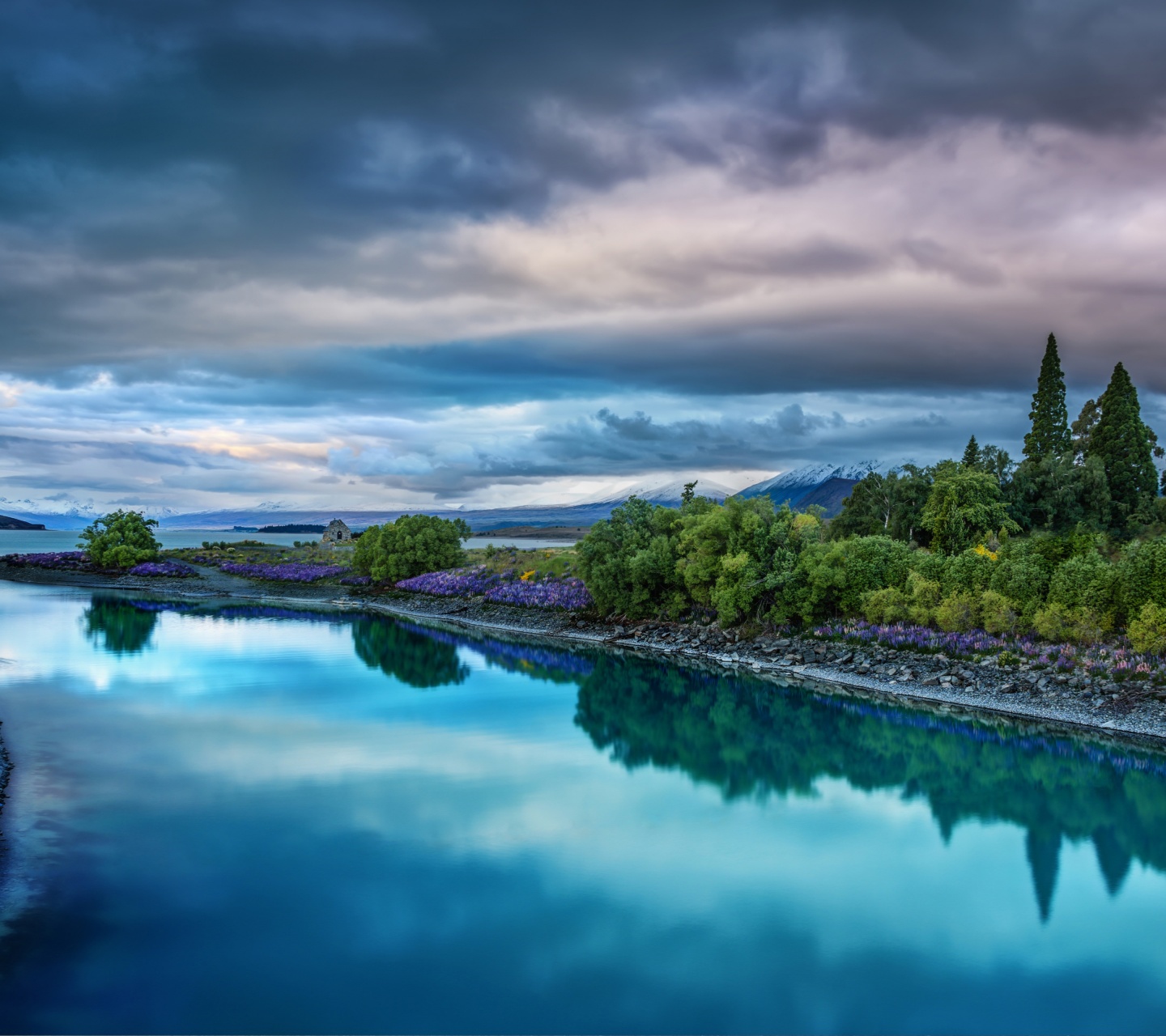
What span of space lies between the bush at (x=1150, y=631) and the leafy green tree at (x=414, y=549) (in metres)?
54.1

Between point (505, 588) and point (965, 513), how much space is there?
30.8 metres

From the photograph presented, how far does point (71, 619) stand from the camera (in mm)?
53875

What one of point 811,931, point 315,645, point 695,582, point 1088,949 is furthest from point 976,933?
point 315,645

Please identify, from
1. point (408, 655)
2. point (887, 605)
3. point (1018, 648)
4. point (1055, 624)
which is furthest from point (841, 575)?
point (408, 655)

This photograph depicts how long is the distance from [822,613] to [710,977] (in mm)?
28283

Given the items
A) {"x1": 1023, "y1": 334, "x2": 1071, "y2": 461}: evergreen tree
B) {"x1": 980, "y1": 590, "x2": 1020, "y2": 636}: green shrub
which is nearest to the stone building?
{"x1": 1023, "y1": 334, "x2": 1071, "y2": 461}: evergreen tree

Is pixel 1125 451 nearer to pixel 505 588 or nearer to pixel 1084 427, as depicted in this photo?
pixel 1084 427

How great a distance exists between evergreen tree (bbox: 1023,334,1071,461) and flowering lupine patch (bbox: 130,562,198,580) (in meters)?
76.6

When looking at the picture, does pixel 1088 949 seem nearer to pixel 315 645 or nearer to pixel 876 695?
pixel 876 695

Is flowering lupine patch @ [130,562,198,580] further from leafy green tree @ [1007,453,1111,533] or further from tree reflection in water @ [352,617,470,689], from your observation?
leafy green tree @ [1007,453,1111,533]

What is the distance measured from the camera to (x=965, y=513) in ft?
147

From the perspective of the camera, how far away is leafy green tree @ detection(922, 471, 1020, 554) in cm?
4469

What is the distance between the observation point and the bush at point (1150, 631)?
25984 millimetres

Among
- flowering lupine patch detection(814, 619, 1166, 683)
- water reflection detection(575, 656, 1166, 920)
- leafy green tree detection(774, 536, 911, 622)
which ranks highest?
leafy green tree detection(774, 536, 911, 622)
